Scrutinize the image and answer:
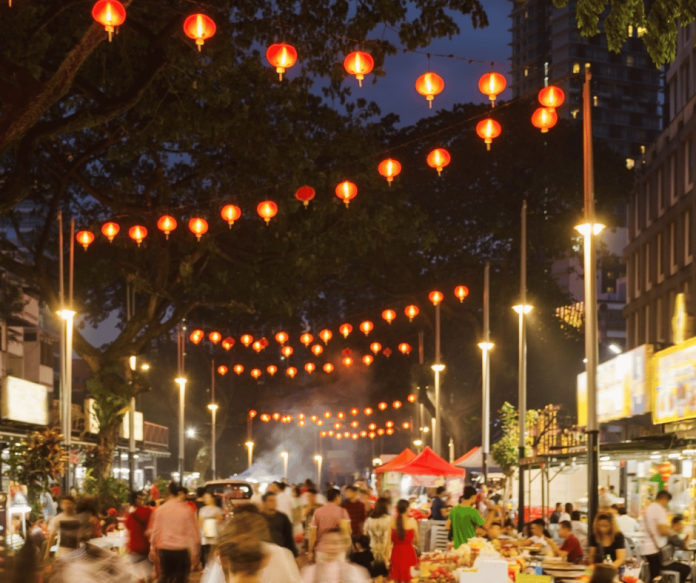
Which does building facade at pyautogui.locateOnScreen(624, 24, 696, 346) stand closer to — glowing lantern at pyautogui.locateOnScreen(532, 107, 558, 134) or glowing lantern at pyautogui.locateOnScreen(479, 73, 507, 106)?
glowing lantern at pyautogui.locateOnScreen(532, 107, 558, 134)

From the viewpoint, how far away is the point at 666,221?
4434 centimetres

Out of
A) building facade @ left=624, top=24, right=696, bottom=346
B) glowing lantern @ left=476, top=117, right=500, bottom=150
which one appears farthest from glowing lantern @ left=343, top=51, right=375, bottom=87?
building facade @ left=624, top=24, right=696, bottom=346

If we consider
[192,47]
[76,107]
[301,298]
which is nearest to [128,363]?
[301,298]

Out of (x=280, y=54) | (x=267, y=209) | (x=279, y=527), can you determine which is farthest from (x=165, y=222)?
(x=279, y=527)

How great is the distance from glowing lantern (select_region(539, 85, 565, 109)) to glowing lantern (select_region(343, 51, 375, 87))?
2.98 m

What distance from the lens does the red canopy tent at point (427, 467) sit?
1264 inches

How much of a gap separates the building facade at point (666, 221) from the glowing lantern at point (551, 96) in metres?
24.1

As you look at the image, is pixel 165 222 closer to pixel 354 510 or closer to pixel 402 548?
pixel 354 510

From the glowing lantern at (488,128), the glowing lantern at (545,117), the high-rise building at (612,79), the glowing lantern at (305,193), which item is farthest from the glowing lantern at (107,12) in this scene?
the high-rise building at (612,79)

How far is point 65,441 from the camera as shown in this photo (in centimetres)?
2788

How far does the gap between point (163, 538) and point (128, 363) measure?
661 inches

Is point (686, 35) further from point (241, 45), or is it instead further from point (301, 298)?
point (241, 45)

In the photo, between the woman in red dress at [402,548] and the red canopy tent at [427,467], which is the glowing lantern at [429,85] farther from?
the red canopy tent at [427,467]

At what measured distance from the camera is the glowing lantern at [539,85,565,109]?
1644 cm
